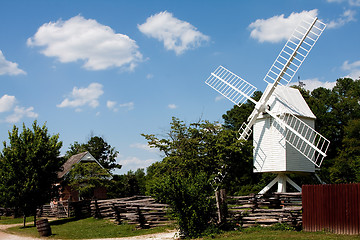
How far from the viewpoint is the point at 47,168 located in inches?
1093

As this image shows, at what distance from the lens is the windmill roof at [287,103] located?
25.7 metres

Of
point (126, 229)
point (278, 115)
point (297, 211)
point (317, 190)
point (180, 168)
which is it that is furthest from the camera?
point (180, 168)

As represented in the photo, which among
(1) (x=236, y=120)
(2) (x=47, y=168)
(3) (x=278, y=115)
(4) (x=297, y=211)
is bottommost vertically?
(4) (x=297, y=211)

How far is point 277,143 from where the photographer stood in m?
25.2

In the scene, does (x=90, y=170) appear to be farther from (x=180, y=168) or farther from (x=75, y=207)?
(x=180, y=168)

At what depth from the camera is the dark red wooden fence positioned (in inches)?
579

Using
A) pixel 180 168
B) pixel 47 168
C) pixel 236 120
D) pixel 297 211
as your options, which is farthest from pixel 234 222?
pixel 236 120

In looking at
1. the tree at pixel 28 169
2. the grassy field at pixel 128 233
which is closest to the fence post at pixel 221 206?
the grassy field at pixel 128 233

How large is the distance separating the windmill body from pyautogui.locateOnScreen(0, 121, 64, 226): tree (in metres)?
14.5

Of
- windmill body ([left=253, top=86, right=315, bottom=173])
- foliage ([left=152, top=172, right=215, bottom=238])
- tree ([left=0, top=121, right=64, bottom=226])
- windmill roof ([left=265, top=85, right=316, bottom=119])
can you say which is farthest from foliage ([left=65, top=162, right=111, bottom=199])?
foliage ([left=152, top=172, right=215, bottom=238])

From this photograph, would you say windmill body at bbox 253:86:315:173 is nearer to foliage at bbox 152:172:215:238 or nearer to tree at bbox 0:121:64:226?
foliage at bbox 152:172:215:238

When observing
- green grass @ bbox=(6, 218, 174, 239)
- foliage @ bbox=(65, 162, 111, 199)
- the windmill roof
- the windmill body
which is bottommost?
green grass @ bbox=(6, 218, 174, 239)

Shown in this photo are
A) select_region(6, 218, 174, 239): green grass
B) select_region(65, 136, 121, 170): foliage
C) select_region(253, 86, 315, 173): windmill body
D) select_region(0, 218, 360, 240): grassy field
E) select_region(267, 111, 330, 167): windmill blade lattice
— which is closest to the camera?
select_region(0, 218, 360, 240): grassy field

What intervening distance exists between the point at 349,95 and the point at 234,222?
1281 inches
